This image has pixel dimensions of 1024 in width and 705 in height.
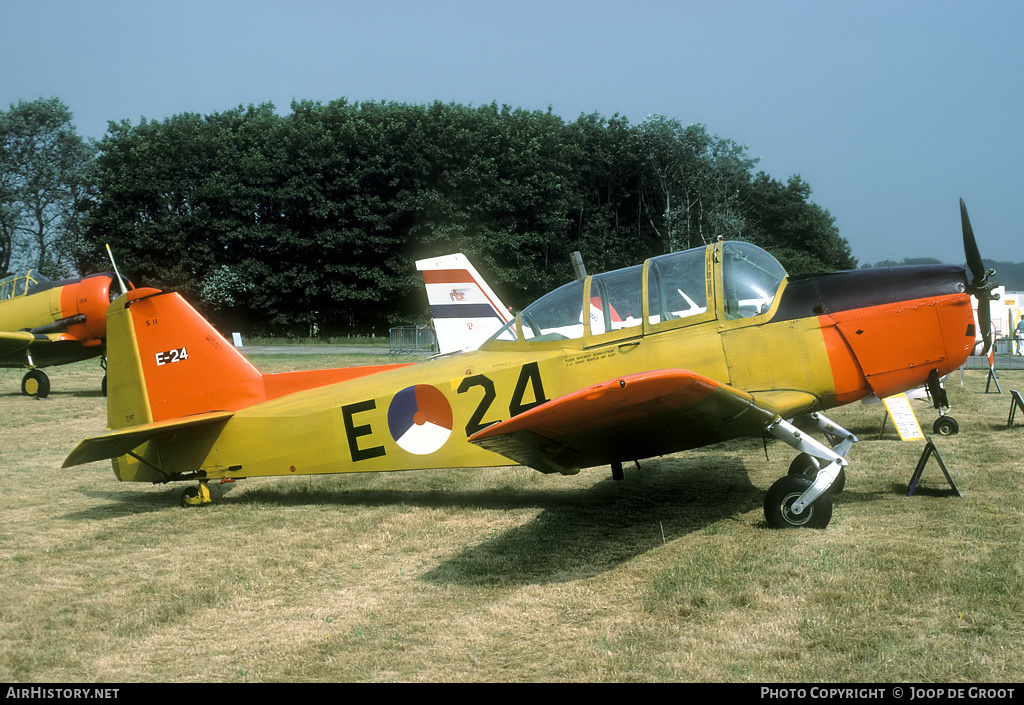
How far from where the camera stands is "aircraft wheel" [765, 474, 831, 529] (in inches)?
219

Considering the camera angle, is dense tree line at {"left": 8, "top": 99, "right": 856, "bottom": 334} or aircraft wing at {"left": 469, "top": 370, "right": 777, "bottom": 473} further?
dense tree line at {"left": 8, "top": 99, "right": 856, "bottom": 334}

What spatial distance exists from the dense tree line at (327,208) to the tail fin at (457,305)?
28270 millimetres

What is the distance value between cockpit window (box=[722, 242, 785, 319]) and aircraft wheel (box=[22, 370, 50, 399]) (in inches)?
619

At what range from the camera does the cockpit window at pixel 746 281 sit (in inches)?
235

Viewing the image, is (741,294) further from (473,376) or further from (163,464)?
(163,464)

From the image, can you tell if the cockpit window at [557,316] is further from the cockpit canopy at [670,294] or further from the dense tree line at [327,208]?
the dense tree line at [327,208]

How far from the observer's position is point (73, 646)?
4.04 m

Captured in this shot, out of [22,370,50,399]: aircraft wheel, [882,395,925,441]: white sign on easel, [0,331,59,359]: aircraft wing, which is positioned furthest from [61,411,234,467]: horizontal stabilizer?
[0,331,59,359]: aircraft wing

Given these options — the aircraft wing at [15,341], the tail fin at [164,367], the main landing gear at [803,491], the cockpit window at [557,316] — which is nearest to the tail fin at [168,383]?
the tail fin at [164,367]

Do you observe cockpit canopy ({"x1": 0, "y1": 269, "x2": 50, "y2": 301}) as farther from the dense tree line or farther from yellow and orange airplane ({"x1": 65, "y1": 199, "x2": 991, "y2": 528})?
the dense tree line

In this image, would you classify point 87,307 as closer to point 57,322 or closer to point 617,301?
point 57,322

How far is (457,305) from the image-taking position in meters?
14.1

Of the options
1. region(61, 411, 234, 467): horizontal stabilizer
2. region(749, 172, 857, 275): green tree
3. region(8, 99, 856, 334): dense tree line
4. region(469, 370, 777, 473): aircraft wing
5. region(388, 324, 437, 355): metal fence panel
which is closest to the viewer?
region(469, 370, 777, 473): aircraft wing

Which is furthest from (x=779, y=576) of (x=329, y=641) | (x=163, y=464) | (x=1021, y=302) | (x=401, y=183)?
(x=401, y=183)
